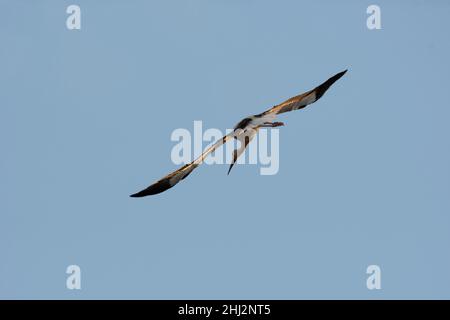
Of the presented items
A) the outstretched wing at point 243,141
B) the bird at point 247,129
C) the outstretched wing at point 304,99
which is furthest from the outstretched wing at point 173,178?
the outstretched wing at point 304,99

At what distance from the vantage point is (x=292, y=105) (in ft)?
62.4

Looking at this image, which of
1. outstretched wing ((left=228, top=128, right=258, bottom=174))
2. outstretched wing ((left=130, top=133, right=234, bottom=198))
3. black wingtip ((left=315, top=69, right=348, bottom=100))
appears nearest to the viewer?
outstretched wing ((left=130, top=133, right=234, bottom=198))

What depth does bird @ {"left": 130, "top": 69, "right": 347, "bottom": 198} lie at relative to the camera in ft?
60.3

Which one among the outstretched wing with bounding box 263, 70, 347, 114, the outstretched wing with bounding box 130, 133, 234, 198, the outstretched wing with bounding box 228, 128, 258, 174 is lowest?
the outstretched wing with bounding box 130, 133, 234, 198

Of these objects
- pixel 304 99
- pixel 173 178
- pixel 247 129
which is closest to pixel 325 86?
pixel 304 99

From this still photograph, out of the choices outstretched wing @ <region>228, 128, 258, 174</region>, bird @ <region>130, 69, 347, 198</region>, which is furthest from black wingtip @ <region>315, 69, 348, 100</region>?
outstretched wing @ <region>228, 128, 258, 174</region>

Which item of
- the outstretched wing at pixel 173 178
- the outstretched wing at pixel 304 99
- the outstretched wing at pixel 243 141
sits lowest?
the outstretched wing at pixel 173 178

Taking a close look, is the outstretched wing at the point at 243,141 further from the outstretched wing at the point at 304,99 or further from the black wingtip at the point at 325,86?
the black wingtip at the point at 325,86

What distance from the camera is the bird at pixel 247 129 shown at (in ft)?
60.3

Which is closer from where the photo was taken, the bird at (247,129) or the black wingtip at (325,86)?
the bird at (247,129)

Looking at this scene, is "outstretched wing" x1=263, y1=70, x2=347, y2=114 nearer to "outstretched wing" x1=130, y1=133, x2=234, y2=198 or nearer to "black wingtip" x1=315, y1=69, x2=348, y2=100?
"black wingtip" x1=315, y1=69, x2=348, y2=100
